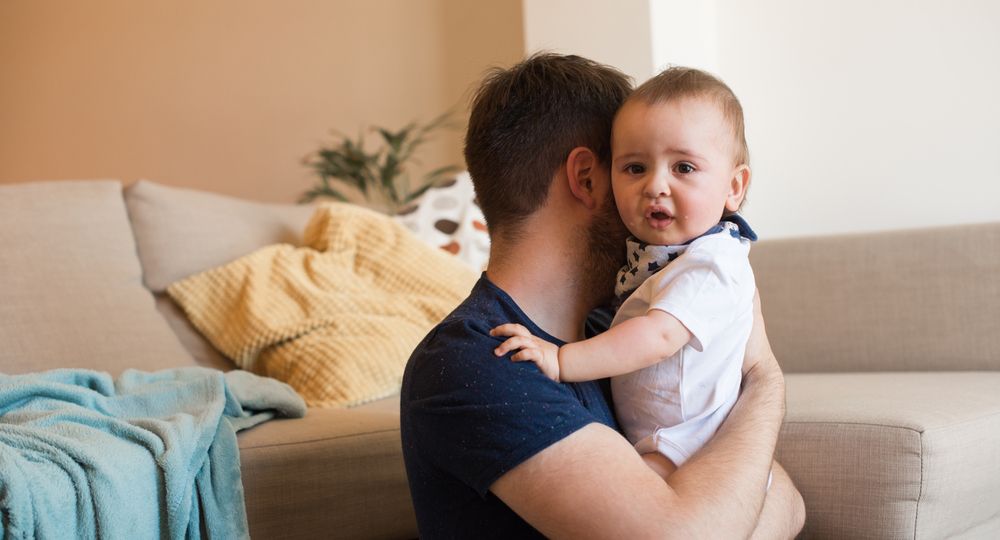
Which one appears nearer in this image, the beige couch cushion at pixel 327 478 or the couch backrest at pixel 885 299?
the beige couch cushion at pixel 327 478

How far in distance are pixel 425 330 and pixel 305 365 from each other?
30 cm

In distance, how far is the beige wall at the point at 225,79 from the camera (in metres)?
4.15

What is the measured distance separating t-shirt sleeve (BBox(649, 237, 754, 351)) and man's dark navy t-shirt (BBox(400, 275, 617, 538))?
0.14 meters

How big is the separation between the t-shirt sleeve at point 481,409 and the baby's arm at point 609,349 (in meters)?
0.02

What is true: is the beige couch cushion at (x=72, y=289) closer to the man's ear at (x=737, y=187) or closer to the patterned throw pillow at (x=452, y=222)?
the patterned throw pillow at (x=452, y=222)

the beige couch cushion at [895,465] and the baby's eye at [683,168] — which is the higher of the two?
the baby's eye at [683,168]

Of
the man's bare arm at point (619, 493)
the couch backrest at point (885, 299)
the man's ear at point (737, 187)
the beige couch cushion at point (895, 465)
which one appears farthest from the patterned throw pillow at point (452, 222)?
the man's bare arm at point (619, 493)

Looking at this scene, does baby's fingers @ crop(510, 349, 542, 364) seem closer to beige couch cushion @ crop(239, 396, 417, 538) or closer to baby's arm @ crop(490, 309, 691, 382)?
baby's arm @ crop(490, 309, 691, 382)

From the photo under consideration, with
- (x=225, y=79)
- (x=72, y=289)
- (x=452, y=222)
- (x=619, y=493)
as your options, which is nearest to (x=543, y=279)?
(x=619, y=493)

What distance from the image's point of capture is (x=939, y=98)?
2889mm

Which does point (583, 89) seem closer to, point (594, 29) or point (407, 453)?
point (407, 453)

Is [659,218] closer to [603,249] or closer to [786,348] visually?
[603,249]

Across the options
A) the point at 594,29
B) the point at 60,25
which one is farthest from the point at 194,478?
the point at 60,25

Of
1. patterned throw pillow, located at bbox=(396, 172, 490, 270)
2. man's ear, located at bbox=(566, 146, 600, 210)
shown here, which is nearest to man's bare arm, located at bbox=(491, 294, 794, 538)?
man's ear, located at bbox=(566, 146, 600, 210)
